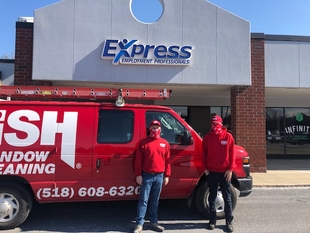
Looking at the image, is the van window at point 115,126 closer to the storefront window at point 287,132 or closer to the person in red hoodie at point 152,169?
the person in red hoodie at point 152,169

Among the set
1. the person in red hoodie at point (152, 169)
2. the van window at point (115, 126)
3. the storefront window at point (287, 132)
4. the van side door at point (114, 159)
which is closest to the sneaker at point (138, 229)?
the person in red hoodie at point (152, 169)

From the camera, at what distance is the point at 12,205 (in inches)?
185

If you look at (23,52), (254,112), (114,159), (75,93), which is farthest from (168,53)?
(114,159)

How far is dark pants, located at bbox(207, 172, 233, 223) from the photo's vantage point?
15.8 ft

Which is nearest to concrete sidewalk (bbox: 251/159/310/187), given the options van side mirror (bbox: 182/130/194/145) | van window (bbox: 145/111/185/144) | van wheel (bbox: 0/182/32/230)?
van side mirror (bbox: 182/130/194/145)

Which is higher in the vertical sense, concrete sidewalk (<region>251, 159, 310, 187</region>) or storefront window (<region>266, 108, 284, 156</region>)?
storefront window (<region>266, 108, 284, 156</region>)

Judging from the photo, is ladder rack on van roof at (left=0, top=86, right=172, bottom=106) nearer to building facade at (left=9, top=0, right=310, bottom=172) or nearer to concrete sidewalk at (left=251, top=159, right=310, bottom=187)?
building facade at (left=9, top=0, right=310, bottom=172)

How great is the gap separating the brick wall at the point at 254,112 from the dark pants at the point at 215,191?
5689 millimetres

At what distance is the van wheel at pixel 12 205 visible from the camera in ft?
15.3

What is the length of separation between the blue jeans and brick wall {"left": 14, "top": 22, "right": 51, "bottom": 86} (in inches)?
248

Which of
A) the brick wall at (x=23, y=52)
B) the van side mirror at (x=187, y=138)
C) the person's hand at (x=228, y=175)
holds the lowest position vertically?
the person's hand at (x=228, y=175)

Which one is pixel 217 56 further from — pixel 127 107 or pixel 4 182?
pixel 4 182

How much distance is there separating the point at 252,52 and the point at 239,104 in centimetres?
188

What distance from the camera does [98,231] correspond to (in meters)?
4.73
